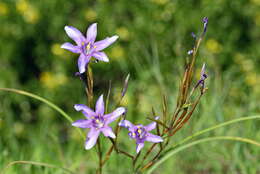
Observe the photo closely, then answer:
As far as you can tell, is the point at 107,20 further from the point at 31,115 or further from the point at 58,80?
the point at 31,115

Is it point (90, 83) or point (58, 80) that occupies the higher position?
point (58, 80)

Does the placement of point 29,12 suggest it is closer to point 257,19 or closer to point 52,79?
point 52,79

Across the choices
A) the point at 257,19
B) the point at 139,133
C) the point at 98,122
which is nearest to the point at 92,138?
the point at 98,122

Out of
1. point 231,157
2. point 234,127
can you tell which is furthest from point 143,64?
point 231,157

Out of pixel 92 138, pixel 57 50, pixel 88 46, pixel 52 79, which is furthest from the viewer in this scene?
pixel 57 50

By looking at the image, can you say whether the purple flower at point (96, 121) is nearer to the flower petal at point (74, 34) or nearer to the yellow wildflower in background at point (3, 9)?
the flower petal at point (74, 34)

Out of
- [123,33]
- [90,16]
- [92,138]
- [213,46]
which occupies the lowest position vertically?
[92,138]

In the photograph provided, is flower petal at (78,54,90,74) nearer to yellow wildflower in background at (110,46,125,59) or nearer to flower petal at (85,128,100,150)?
flower petal at (85,128,100,150)
